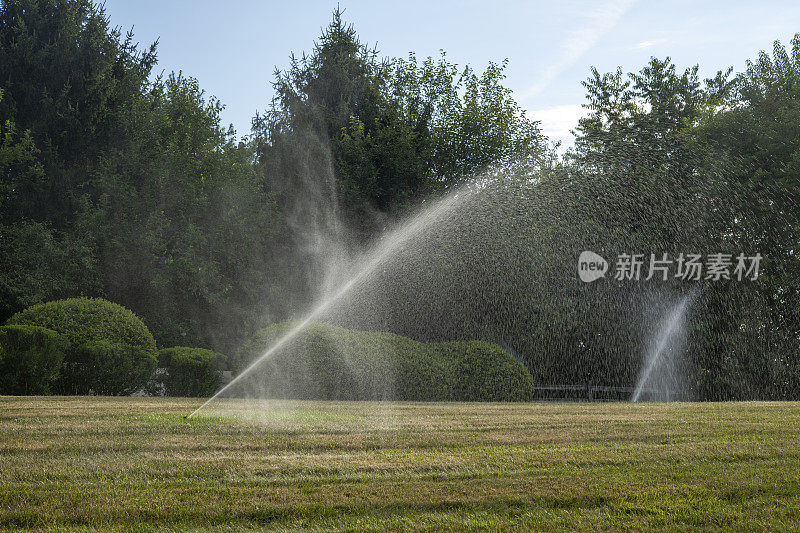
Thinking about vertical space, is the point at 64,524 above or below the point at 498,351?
below

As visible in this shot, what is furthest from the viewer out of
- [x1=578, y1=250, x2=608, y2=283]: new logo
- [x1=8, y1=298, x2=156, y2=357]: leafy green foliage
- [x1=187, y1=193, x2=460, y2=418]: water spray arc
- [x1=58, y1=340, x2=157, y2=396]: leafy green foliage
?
[x1=187, y1=193, x2=460, y2=418]: water spray arc

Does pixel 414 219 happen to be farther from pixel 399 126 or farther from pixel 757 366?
pixel 757 366

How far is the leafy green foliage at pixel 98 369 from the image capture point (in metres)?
12.2

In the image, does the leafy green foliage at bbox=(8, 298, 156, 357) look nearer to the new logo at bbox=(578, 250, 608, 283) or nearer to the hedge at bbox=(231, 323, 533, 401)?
the hedge at bbox=(231, 323, 533, 401)

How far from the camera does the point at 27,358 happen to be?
11.5 m

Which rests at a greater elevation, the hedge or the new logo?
the new logo

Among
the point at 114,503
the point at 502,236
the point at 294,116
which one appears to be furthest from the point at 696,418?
the point at 294,116

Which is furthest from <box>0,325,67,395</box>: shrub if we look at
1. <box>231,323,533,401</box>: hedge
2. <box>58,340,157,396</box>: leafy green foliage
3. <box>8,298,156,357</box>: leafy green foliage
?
<box>231,323,533,401</box>: hedge

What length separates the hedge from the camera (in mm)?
11805

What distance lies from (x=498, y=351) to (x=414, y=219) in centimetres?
675

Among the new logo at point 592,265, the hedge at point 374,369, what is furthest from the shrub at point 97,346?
the new logo at point 592,265

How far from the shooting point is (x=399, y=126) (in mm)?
20781

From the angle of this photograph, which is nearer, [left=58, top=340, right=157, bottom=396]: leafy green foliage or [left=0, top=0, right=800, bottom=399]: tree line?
[left=58, top=340, right=157, bottom=396]: leafy green foliage

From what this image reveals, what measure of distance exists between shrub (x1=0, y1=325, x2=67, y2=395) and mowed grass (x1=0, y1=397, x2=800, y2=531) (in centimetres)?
443
